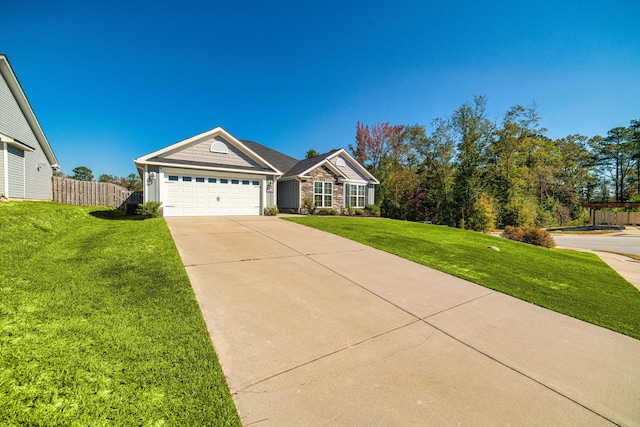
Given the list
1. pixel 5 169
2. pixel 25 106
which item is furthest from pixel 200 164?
pixel 25 106

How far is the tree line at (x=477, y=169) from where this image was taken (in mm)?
20281

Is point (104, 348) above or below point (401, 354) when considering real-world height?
above

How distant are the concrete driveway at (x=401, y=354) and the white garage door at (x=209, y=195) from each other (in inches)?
352

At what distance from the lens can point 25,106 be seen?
1341cm

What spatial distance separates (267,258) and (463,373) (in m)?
4.04

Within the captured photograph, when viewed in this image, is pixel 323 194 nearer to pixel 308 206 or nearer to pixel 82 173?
pixel 308 206

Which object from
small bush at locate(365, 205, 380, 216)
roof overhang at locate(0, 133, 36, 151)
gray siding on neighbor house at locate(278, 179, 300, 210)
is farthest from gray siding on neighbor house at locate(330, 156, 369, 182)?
roof overhang at locate(0, 133, 36, 151)

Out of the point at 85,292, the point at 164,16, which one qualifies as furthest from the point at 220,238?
the point at 164,16

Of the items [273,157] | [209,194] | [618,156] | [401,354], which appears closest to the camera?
[401,354]

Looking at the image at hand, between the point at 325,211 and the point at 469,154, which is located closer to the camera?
the point at 325,211

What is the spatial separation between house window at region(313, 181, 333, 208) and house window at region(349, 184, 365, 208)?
1.90 meters

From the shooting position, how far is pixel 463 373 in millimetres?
2342

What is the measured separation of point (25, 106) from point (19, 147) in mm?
2931

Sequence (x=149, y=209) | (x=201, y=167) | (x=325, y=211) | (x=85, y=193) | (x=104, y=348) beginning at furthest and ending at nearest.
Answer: (x=325, y=211) < (x=85, y=193) < (x=201, y=167) < (x=149, y=209) < (x=104, y=348)
